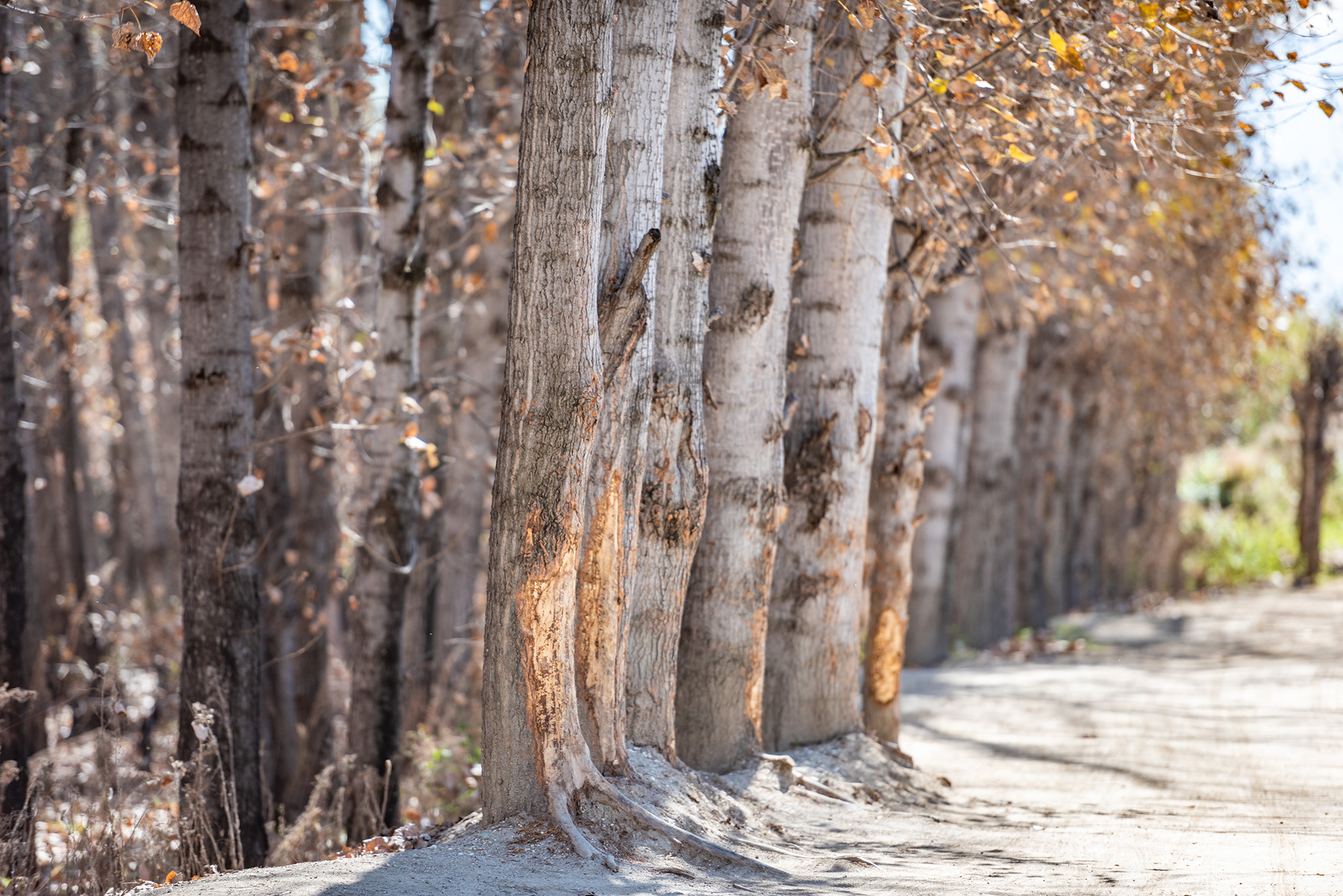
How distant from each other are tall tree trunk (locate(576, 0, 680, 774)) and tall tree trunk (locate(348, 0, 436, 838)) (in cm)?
232

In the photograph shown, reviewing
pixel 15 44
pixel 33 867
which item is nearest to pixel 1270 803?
pixel 33 867

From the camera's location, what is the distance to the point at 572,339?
359 centimetres

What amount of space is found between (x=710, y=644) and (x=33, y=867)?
3.09 metres

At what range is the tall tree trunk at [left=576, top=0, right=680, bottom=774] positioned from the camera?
150 inches

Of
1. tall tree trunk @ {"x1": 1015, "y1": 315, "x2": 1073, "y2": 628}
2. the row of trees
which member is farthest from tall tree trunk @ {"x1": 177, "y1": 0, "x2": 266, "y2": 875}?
tall tree trunk @ {"x1": 1015, "y1": 315, "x2": 1073, "y2": 628}

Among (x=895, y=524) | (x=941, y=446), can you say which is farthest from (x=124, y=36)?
(x=941, y=446)

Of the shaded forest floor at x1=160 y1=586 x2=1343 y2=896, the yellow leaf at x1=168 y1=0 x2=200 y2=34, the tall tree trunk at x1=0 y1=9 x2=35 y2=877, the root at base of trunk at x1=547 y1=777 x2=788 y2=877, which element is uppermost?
the yellow leaf at x1=168 y1=0 x2=200 y2=34

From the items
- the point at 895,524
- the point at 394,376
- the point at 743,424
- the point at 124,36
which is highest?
the point at 124,36

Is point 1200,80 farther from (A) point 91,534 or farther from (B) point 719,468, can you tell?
(A) point 91,534

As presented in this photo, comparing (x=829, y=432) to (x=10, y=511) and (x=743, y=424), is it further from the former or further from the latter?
(x=10, y=511)

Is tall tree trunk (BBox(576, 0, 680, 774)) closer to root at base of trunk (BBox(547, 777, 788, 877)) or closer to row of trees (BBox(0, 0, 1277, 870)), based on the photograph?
row of trees (BBox(0, 0, 1277, 870))

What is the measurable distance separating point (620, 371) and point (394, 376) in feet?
8.57

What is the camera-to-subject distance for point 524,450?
363 cm

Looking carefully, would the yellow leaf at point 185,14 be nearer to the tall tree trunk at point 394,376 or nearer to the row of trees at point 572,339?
the row of trees at point 572,339
